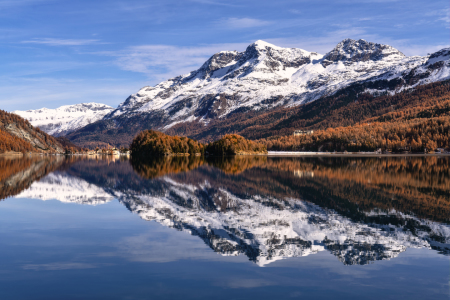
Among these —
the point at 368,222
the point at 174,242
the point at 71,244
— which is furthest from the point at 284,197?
the point at 71,244

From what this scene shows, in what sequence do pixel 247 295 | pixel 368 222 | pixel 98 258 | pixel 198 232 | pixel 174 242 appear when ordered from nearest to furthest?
pixel 247 295 → pixel 98 258 → pixel 174 242 → pixel 198 232 → pixel 368 222

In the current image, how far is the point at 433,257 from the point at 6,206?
34925mm

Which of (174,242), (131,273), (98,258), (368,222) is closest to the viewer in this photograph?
(131,273)

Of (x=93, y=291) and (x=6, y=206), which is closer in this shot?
(x=93, y=291)

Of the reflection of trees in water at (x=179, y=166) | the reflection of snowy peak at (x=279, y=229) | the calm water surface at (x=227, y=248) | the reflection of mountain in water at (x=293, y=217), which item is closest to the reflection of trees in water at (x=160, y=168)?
the reflection of trees in water at (x=179, y=166)

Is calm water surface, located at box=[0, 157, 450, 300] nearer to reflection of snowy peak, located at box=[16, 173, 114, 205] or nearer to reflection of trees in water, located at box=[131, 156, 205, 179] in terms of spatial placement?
reflection of snowy peak, located at box=[16, 173, 114, 205]

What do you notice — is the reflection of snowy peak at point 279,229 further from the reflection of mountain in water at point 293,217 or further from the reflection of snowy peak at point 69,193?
the reflection of snowy peak at point 69,193

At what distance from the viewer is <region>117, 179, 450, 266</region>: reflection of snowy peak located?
22.5 meters

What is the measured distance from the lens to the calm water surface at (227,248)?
17.3m

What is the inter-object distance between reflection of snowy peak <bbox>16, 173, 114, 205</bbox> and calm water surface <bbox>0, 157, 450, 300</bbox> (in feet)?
4.03

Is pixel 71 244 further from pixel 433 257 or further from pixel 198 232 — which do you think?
pixel 433 257

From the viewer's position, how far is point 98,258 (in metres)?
21.2

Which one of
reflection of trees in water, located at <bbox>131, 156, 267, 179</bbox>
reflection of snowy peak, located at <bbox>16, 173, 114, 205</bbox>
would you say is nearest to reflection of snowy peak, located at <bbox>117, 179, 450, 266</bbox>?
reflection of snowy peak, located at <bbox>16, 173, 114, 205</bbox>

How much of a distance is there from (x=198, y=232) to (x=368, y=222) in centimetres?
1237
